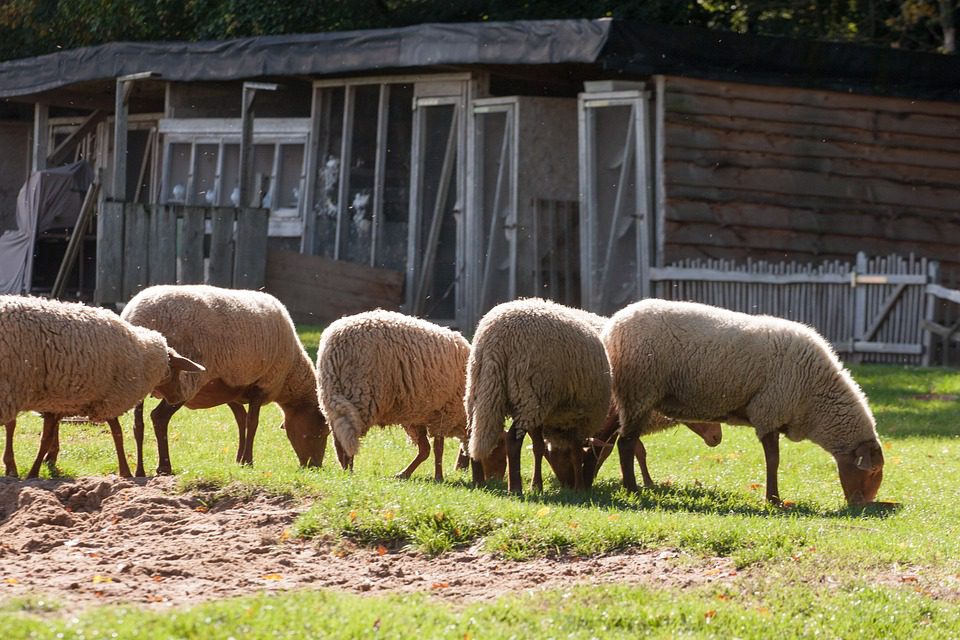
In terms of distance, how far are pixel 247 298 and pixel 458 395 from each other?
1797 millimetres

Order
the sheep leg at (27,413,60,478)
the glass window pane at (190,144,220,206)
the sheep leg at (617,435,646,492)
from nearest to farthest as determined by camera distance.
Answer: the sheep leg at (27,413,60,478) < the sheep leg at (617,435,646,492) < the glass window pane at (190,144,220,206)

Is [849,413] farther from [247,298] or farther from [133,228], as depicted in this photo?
[133,228]

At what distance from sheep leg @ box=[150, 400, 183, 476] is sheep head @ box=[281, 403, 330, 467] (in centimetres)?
141

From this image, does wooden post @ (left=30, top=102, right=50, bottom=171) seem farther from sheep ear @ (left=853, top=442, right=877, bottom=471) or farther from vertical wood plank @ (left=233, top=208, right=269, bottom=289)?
sheep ear @ (left=853, top=442, right=877, bottom=471)

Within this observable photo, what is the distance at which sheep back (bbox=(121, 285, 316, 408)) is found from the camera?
33.8ft

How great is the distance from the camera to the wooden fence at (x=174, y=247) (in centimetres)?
1766

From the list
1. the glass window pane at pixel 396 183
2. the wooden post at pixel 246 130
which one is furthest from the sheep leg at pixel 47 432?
the glass window pane at pixel 396 183

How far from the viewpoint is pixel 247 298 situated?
10805mm

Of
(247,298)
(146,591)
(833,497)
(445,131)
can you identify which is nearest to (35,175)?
(445,131)

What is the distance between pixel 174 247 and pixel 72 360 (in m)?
8.94

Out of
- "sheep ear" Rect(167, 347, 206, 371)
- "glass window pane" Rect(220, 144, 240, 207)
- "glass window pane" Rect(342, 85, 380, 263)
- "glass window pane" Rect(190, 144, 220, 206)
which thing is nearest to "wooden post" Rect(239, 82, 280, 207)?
"glass window pane" Rect(342, 85, 380, 263)

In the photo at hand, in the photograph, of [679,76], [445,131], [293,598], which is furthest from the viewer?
[445,131]

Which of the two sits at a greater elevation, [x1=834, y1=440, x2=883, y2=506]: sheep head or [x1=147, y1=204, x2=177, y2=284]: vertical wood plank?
[x1=147, y1=204, x2=177, y2=284]: vertical wood plank

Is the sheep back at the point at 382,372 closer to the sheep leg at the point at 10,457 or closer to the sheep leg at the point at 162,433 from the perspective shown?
the sheep leg at the point at 162,433
